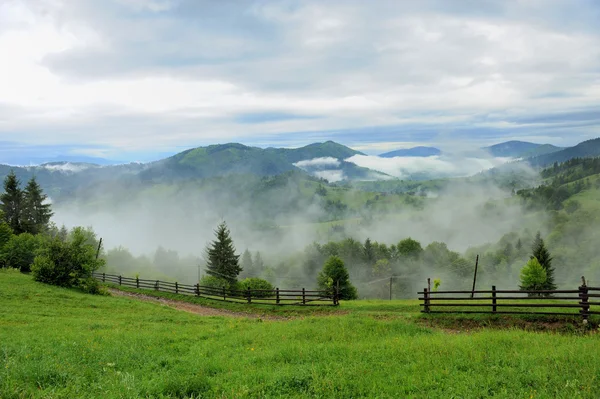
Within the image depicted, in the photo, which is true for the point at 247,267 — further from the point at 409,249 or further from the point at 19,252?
the point at 19,252

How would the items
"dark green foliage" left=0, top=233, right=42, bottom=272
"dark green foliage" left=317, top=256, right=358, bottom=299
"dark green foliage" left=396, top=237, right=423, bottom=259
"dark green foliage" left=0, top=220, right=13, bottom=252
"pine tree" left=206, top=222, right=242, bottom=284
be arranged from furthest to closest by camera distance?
"dark green foliage" left=396, top=237, right=423, bottom=259 → "dark green foliage" left=317, top=256, right=358, bottom=299 → "pine tree" left=206, top=222, right=242, bottom=284 → "dark green foliage" left=0, top=220, right=13, bottom=252 → "dark green foliage" left=0, top=233, right=42, bottom=272

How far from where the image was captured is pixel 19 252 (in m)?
47.6

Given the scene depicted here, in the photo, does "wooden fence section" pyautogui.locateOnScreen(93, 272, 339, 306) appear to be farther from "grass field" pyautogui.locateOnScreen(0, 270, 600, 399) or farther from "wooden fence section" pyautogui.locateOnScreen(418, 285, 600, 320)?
"grass field" pyautogui.locateOnScreen(0, 270, 600, 399)

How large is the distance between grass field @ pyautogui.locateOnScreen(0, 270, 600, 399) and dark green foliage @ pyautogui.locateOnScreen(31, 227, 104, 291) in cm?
2193

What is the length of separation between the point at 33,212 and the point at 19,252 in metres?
25.5

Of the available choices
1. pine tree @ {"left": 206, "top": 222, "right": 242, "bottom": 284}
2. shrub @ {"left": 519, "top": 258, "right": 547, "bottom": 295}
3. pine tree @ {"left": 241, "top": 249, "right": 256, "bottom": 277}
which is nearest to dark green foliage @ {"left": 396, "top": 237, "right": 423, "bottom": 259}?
pine tree @ {"left": 241, "top": 249, "right": 256, "bottom": 277}

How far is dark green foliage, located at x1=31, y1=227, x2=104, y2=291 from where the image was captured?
34.8 m

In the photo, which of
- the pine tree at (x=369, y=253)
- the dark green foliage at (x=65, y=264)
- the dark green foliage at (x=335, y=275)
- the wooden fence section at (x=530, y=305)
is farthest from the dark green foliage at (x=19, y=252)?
the pine tree at (x=369, y=253)

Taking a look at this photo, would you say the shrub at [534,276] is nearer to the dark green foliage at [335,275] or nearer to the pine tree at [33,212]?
the dark green foliage at [335,275]

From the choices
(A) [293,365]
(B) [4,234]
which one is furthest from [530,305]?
(B) [4,234]

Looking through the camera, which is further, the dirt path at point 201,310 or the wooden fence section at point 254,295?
the wooden fence section at point 254,295

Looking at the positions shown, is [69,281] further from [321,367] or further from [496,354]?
[496,354]

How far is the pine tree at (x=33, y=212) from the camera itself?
63.8 metres

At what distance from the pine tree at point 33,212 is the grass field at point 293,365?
58.5 meters
